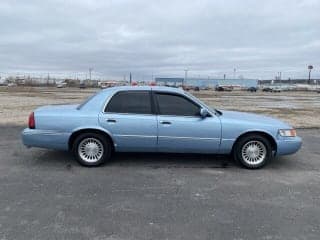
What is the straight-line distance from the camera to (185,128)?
6375mm

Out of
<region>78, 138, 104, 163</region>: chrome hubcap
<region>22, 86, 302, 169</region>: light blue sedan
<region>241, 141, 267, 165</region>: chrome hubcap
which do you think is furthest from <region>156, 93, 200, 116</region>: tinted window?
<region>78, 138, 104, 163</region>: chrome hubcap

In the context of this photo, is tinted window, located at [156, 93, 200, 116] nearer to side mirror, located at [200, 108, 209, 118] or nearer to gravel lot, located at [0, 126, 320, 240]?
side mirror, located at [200, 108, 209, 118]

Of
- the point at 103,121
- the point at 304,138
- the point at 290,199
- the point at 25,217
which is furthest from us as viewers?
the point at 304,138

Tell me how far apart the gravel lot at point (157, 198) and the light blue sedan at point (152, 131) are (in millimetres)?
332

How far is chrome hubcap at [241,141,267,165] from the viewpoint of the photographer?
6.53 meters

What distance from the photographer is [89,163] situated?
21.1ft

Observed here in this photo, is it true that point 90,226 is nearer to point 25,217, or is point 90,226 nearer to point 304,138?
point 25,217

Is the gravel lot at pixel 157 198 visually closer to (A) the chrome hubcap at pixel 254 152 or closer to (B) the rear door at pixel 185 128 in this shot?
(A) the chrome hubcap at pixel 254 152

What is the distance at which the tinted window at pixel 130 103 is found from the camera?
6523 mm

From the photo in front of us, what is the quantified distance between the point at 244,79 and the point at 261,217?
13092 cm

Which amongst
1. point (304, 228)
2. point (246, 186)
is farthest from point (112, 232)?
point (246, 186)

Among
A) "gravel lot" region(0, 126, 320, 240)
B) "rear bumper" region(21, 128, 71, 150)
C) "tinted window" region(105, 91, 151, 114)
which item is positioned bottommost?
"gravel lot" region(0, 126, 320, 240)

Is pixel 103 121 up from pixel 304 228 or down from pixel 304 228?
up

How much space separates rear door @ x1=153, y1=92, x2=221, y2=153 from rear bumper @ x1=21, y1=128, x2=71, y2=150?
5.69 ft
